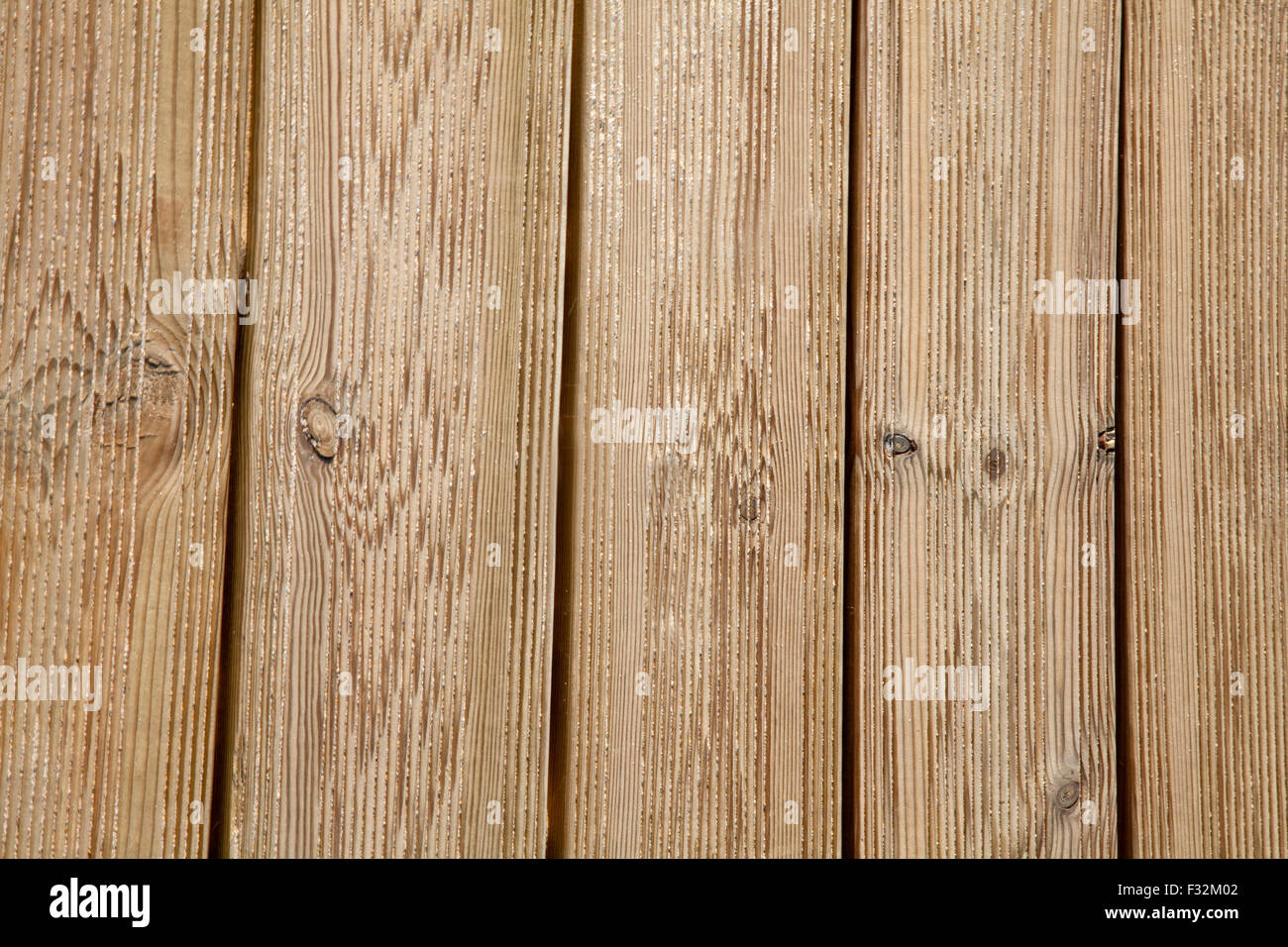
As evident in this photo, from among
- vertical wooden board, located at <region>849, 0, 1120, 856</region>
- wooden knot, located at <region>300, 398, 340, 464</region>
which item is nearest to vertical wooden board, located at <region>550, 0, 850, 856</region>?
vertical wooden board, located at <region>849, 0, 1120, 856</region>

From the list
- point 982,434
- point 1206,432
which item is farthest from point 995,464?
point 1206,432

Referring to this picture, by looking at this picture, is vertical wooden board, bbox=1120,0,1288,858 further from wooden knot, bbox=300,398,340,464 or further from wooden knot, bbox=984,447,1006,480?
wooden knot, bbox=300,398,340,464

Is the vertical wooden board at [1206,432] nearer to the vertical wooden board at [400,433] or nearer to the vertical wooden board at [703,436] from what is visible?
the vertical wooden board at [703,436]

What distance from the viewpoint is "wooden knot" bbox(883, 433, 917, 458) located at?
66 cm

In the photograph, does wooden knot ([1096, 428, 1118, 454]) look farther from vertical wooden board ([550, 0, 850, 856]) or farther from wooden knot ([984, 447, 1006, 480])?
vertical wooden board ([550, 0, 850, 856])

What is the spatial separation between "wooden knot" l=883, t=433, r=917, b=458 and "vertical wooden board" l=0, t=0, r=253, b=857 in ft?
1.80

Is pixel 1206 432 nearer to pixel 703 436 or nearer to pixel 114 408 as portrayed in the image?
pixel 703 436

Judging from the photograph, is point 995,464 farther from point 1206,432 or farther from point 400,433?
point 400,433

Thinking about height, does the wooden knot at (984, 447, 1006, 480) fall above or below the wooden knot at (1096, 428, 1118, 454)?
below

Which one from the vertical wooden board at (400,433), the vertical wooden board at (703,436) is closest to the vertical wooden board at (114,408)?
the vertical wooden board at (400,433)

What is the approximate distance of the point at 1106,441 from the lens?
666 mm

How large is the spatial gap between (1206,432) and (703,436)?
0.43 metres

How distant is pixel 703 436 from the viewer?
2.15 ft

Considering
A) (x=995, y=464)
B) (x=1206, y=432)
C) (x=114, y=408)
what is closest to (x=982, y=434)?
(x=995, y=464)
